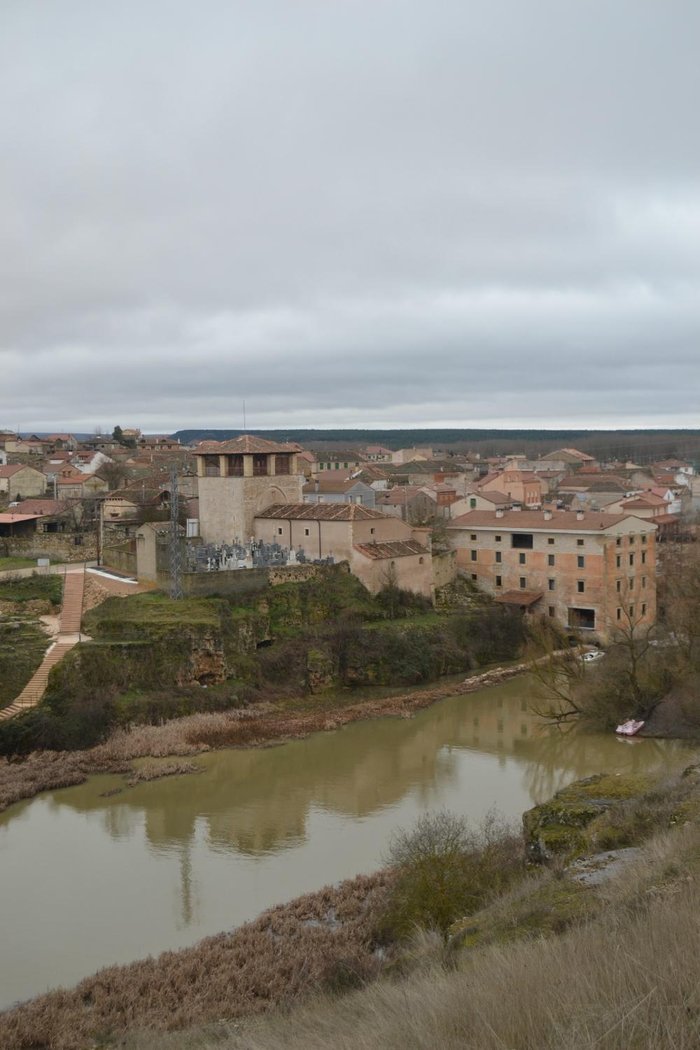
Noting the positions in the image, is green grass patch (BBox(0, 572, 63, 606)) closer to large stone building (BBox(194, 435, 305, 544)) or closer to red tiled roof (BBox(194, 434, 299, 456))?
large stone building (BBox(194, 435, 305, 544))

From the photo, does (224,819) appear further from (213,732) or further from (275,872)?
(213,732)

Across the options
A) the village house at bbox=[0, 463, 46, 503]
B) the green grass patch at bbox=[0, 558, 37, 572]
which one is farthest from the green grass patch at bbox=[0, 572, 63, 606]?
the village house at bbox=[0, 463, 46, 503]

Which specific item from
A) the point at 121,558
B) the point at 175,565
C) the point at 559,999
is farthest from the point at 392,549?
the point at 559,999

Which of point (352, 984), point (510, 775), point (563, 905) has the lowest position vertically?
point (510, 775)

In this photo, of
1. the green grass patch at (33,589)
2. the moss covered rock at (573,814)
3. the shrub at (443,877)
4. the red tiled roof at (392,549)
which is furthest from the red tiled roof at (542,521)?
the shrub at (443,877)

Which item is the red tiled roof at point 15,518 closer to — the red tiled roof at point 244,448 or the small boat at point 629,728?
the red tiled roof at point 244,448

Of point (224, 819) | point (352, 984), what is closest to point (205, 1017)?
point (352, 984)
